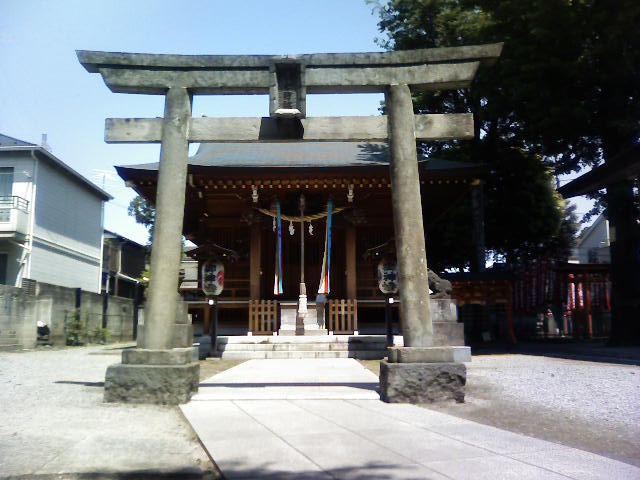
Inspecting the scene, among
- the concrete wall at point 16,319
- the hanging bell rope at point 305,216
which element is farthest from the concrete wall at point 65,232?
the hanging bell rope at point 305,216

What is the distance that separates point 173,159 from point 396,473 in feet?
17.0

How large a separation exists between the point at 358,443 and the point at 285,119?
4502 mm

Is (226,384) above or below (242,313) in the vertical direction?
below

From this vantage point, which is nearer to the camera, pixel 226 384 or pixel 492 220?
pixel 226 384

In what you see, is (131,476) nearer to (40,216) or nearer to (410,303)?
(410,303)

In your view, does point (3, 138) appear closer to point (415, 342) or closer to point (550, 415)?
point (415, 342)

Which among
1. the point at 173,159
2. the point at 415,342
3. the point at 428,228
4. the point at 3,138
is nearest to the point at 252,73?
the point at 173,159

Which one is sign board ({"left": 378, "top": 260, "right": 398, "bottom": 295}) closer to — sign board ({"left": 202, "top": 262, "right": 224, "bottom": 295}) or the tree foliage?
sign board ({"left": 202, "top": 262, "right": 224, "bottom": 295})

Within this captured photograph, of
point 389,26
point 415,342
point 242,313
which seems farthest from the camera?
point 389,26

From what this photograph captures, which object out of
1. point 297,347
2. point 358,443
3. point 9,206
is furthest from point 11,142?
point 358,443

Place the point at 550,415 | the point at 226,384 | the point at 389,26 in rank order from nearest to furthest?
the point at 550,415, the point at 226,384, the point at 389,26

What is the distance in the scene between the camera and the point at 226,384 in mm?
7801

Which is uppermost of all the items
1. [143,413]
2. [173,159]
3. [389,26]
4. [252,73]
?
[389,26]

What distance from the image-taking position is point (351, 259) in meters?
14.9
